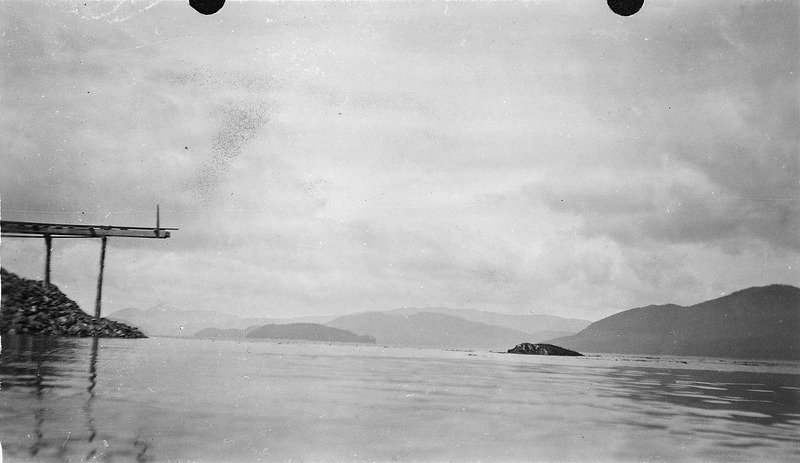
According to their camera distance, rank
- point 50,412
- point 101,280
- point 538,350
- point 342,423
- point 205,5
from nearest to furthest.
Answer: point 205,5 < point 50,412 < point 342,423 < point 101,280 < point 538,350

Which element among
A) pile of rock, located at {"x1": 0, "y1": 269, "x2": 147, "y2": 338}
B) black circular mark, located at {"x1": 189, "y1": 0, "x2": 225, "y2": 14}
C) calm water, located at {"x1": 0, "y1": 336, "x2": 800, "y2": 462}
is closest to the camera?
calm water, located at {"x1": 0, "y1": 336, "x2": 800, "y2": 462}

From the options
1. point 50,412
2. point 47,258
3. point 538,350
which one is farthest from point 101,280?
point 538,350

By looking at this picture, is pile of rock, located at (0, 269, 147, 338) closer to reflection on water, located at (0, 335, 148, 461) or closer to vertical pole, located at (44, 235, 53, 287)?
vertical pole, located at (44, 235, 53, 287)

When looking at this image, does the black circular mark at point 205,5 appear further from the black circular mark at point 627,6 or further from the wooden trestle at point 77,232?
the wooden trestle at point 77,232

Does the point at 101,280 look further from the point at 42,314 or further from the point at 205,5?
the point at 205,5

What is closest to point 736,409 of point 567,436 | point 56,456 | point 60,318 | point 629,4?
point 567,436

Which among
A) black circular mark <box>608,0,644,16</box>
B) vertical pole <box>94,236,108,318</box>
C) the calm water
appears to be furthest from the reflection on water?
vertical pole <box>94,236,108,318</box>

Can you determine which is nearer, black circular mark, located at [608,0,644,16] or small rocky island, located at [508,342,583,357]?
black circular mark, located at [608,0,644,16]

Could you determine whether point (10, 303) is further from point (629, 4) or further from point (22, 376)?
point (629, 4)
